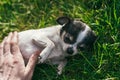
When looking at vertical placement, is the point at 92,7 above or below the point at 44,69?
above

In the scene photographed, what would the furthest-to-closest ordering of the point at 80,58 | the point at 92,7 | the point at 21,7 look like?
the point at 21,7 → the point at 92,7 → the point at 80,58

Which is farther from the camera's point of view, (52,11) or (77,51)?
(52,11)

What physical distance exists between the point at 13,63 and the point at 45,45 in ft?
1.22

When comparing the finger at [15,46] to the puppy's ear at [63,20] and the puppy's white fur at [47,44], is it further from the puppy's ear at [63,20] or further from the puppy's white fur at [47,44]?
the puppy's ear at [63,20]

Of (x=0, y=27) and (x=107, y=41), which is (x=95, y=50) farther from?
(x=0, y=27)

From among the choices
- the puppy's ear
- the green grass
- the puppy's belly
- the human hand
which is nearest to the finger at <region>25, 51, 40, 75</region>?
the human hand

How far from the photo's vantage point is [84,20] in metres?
4.54

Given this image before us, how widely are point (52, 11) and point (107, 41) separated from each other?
0.83 meters

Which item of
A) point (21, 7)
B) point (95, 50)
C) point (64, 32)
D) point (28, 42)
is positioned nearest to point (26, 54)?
point (28, 42)

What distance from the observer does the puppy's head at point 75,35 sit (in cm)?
407

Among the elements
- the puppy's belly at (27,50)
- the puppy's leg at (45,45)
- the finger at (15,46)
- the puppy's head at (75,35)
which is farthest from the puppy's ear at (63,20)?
the finger at (15,46)

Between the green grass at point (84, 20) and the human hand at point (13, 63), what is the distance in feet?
1.06

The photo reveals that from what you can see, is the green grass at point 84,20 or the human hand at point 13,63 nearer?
the human hand at point 13,63

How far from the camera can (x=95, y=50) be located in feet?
14.3
